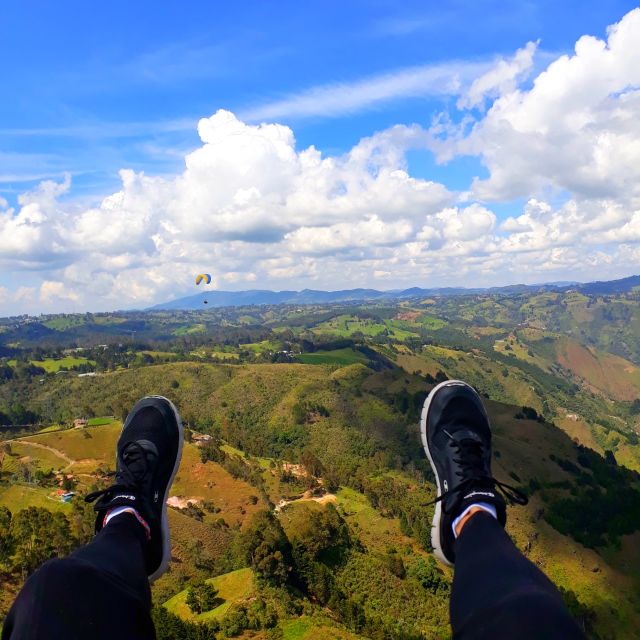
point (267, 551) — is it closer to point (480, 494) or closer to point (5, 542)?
point (5, 542)

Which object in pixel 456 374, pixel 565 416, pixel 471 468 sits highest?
pixel 471 468

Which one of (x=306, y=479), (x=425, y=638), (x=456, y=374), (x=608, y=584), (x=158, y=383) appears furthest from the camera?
(x=456, y=374)

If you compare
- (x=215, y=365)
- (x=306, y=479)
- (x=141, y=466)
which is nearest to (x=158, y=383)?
(x=215, y=365)

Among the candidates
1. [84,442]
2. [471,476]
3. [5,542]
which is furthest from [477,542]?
[84,442]

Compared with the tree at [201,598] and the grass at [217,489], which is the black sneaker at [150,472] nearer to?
the tree at [201,598]

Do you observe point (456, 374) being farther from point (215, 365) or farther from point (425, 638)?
point (425, 638)

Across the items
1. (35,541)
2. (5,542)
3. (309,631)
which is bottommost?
(309,631)

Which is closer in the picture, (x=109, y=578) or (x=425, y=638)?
(x=109, y=578)
